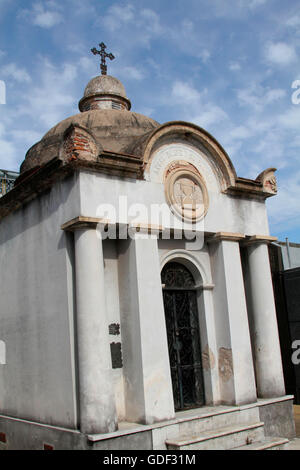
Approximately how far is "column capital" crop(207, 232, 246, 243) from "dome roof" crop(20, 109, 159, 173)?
2.32 meters

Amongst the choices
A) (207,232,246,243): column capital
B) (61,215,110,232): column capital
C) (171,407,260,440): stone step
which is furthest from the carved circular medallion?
(171,407,260,440): stone step

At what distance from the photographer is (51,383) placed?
7395 mm

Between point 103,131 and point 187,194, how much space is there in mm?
2155

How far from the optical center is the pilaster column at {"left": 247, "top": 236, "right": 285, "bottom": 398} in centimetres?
892

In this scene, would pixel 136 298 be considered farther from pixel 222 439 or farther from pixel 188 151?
pixel 188 151

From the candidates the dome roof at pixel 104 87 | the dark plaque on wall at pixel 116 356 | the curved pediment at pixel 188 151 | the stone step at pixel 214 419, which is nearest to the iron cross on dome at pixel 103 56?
the dome roof at pixel 104 87

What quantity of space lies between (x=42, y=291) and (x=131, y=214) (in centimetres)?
199

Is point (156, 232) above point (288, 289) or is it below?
above

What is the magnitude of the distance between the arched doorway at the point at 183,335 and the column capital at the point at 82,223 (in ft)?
6.63

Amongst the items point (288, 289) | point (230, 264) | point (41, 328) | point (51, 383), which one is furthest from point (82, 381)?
point (288, 289)

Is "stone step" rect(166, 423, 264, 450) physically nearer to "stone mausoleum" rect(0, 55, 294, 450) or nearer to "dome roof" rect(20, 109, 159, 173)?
"stone mausoleum" rect(0, 55, 294, 450)

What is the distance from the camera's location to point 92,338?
21.9ft

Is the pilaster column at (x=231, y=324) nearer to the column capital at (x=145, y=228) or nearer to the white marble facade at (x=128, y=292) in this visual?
the white marble facade at (x=128, y=292)
